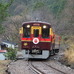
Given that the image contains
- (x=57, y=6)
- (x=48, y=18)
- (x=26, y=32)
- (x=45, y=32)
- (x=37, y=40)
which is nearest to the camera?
(x=37, y=40)

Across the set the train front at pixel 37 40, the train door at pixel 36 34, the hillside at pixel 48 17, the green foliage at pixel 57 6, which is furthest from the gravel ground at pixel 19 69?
the green foliage at pixel 57 6

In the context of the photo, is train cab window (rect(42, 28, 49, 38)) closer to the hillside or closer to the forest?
the forest

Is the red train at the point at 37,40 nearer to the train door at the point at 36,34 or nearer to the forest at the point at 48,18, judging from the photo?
the train door at the point at 36,34

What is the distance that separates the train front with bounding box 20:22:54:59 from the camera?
19.8m

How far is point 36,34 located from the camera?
19.9 meters

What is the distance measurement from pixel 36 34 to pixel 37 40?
0.46 m

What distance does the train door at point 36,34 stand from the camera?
19.8m

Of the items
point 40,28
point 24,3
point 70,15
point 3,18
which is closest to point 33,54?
point 40,28

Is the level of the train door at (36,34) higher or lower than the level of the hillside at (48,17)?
lower

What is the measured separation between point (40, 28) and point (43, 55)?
2.03 metres

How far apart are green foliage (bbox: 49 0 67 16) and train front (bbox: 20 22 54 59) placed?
3579cm

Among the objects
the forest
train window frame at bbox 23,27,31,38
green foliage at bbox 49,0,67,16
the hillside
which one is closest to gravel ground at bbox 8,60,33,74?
train window frame at bbox 23,27,31,38

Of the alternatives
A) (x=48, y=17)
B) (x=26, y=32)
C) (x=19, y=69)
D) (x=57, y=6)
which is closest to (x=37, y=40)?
(x=26, y=32)

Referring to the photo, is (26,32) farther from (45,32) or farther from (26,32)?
(45,32)
